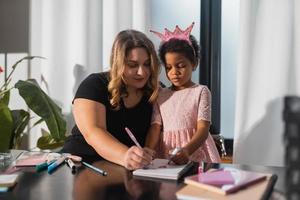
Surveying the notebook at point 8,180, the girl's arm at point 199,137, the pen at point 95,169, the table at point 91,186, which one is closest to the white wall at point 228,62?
the girl's arm at point 199,137

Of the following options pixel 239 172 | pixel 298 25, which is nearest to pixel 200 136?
pixel 239 172

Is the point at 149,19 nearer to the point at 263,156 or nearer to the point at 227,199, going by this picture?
the point at 263,156

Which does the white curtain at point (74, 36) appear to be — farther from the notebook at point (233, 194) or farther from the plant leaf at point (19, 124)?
the notebook at point (233, 194)

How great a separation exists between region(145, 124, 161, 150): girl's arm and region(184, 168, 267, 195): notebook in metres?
0.47

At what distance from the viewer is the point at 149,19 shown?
1.78 meters

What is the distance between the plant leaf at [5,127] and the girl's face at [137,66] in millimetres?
732

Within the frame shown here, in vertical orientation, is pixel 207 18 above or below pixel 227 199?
above

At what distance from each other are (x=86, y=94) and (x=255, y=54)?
2.58ft

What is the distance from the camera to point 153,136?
4.39 feet

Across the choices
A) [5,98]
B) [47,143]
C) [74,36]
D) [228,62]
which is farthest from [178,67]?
[5,98]

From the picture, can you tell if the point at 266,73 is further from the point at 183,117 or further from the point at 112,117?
the point at 112,117

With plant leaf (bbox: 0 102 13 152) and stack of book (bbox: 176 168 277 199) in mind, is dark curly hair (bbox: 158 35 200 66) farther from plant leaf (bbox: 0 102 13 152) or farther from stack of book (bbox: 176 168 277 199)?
plant leaf (bbox: 0 102 13 152)

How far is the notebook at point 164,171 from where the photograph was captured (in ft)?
2.81

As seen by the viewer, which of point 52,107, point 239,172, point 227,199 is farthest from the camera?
point 52,107
